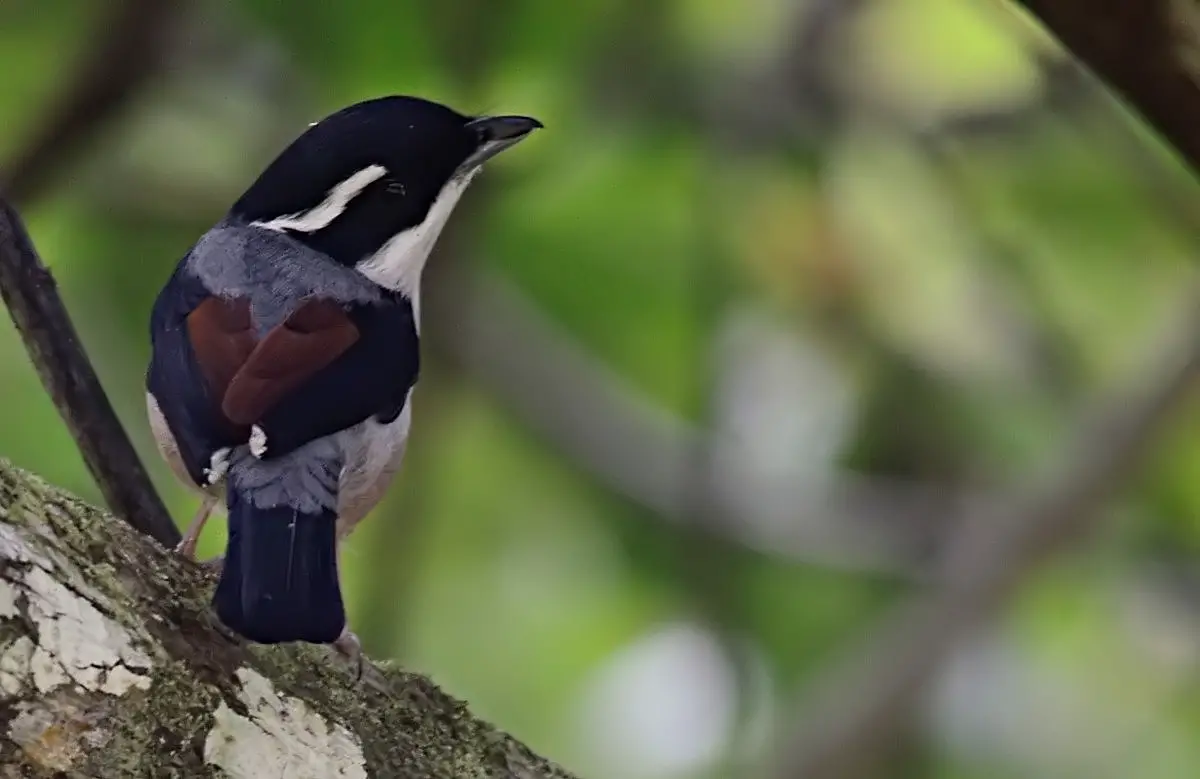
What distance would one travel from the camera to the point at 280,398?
2561 millimetres

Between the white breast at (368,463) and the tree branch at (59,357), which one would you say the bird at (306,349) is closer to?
the white breast at (368,463)

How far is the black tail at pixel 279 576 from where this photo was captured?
2123 millimetres

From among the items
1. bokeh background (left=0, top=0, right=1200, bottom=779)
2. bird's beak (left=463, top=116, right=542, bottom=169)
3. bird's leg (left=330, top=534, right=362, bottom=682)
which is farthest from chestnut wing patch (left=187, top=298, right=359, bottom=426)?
bokeh background (left=0, top=0, right=1200, bottom=779)

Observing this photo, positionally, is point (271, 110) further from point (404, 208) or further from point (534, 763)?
point (534, 763)

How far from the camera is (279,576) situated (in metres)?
2.25

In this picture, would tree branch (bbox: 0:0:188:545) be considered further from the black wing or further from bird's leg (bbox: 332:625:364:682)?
bird's leg (bbox: 332:625:364:682)

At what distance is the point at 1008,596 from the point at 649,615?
1.09 m

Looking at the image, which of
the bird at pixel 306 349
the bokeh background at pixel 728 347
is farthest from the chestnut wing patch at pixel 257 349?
the bokeh background at pixel 728 347

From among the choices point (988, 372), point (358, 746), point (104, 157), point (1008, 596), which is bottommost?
point (358, 746)

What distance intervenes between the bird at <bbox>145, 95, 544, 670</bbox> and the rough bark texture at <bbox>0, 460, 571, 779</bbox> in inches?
2.9

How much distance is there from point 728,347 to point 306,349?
2.83 metres

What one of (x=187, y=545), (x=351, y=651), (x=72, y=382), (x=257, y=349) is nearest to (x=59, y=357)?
(x=72, y=382)

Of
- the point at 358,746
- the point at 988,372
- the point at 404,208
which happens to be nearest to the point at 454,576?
the point at 988,372

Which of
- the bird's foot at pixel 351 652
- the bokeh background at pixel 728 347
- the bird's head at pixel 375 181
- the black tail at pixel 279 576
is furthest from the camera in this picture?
the bokeh background at pixel 728 347
